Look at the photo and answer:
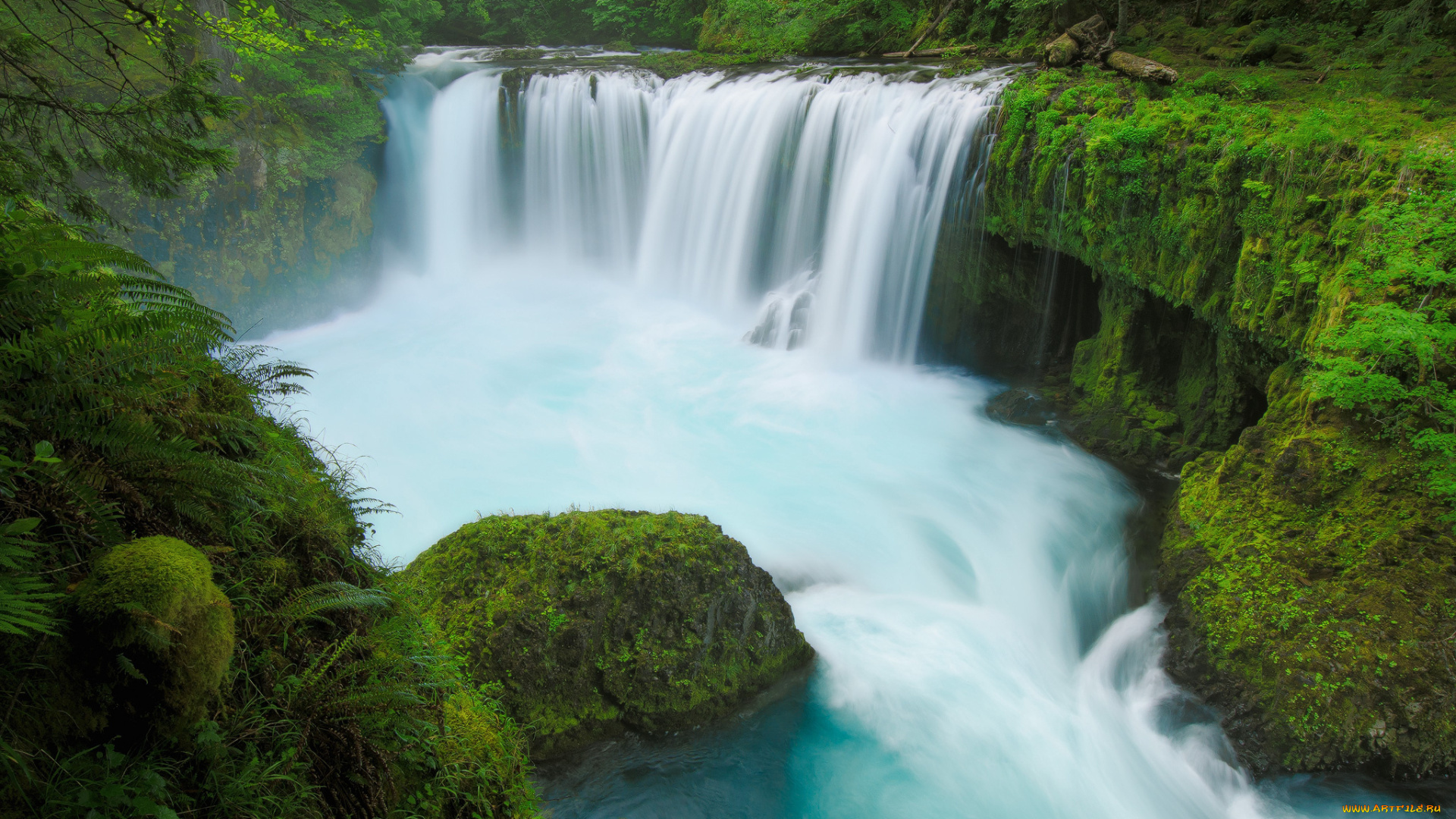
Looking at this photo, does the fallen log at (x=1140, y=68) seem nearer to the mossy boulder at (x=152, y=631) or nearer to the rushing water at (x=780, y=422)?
the rushing water at (x=780, y=422)

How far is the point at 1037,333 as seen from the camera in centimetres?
1109

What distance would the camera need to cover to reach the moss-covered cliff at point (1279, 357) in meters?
5.26

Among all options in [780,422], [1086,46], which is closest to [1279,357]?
[780,422]

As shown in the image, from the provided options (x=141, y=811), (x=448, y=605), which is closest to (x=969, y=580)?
(x=448, y=605)

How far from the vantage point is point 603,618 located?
4.95m

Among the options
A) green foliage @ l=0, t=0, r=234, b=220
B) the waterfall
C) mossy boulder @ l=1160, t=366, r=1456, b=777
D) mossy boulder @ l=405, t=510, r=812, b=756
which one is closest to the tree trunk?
the waterfall

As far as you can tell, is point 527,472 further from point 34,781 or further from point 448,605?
point 34,781

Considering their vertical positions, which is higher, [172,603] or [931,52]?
[931,52]

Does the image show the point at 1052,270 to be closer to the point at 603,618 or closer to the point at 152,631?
the point at 603,618

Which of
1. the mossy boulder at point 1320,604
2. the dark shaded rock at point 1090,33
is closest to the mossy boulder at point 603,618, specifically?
the mossy boulder at point 1320,604

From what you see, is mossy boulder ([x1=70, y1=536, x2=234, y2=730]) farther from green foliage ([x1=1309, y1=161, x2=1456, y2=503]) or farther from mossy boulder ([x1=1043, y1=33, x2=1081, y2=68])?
mossy boulder ([x1=1043, y1=33, x2=1081, y2=68])

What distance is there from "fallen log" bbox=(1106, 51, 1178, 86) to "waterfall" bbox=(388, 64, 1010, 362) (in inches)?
61.3

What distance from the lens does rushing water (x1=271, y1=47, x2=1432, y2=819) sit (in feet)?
17.4

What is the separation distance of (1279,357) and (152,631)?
8.84m
